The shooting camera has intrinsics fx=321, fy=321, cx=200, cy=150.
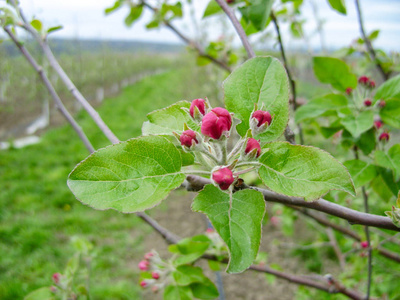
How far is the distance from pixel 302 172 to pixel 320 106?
57 cm

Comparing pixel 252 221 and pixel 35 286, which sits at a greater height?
pixel 252 221

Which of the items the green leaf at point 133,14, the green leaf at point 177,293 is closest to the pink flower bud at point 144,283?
the green leaf at point 177,293

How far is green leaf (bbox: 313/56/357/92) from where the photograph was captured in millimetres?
1016

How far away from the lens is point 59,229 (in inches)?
182

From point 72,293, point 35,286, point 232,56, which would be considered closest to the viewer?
point 72,293

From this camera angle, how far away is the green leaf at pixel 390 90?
0.98 meters

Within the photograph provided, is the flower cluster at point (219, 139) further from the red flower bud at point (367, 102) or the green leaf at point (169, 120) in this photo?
the red flower bud at point (367, 102)

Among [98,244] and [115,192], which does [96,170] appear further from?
[98,244]

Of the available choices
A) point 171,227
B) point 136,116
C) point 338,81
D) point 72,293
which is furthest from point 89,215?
point 136,116

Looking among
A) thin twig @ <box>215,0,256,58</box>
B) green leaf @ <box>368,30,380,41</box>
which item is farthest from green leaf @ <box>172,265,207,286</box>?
green leaf @ <box>368,30,380,41</box>

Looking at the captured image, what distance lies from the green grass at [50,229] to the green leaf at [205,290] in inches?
104

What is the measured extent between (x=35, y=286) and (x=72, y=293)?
2.68 metres

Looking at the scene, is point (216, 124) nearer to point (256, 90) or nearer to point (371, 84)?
point (256, 90)

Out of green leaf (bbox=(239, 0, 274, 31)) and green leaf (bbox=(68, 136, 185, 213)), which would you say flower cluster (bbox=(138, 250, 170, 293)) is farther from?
green leaf (bbox=(239, 0, 274, 31))
